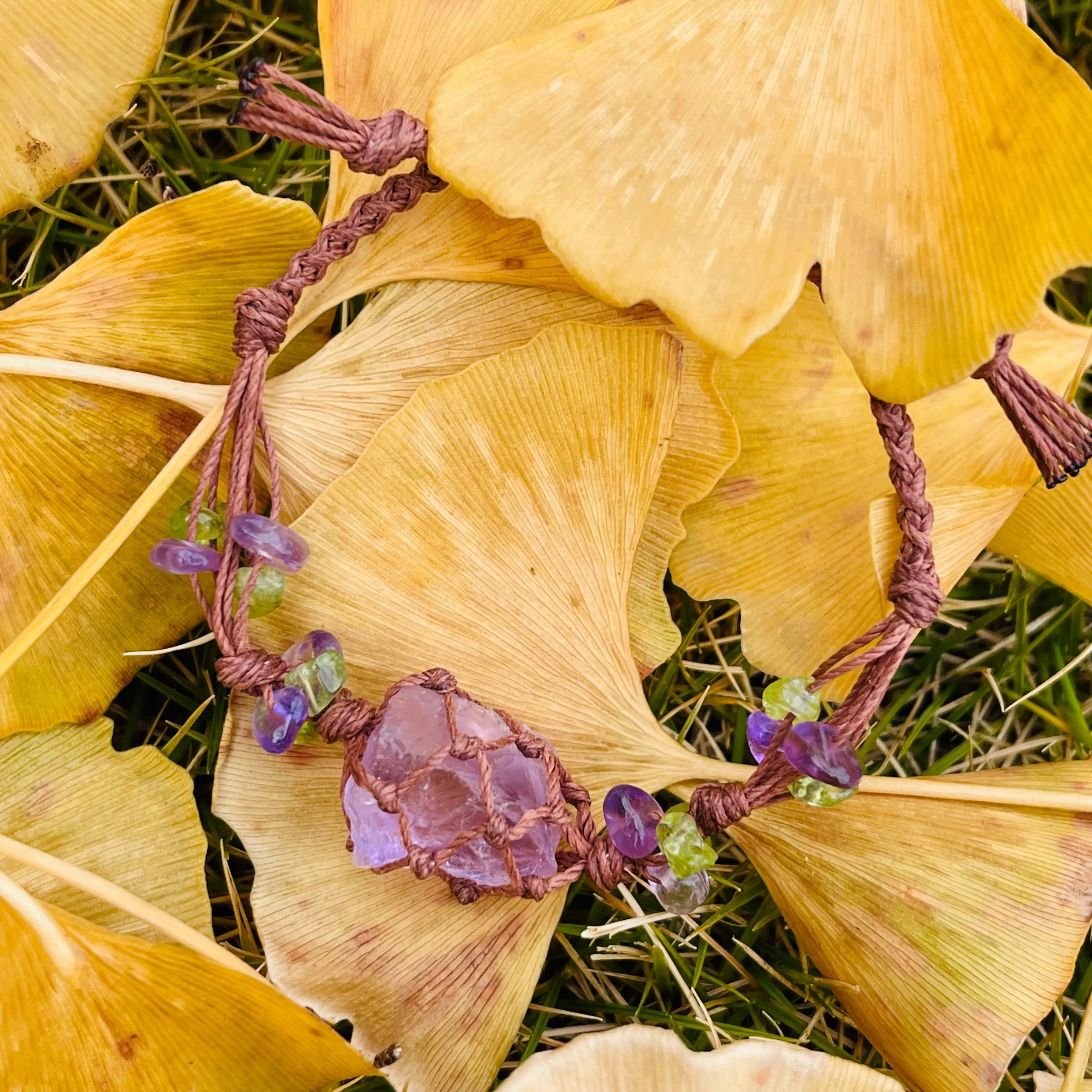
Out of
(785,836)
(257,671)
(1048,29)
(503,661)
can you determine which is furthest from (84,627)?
(1048,29)

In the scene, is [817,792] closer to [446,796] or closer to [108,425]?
[446,796]

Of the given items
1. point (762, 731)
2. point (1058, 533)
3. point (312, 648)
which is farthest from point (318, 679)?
point (1058, 533)

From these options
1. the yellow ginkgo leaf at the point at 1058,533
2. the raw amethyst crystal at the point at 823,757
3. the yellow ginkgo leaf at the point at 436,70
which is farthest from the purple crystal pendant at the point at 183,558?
the yellow ginkgo leaf at the point at 1058,533

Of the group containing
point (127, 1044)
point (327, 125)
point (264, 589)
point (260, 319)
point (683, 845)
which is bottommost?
point (127, 1044)

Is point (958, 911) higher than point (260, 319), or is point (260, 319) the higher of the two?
point (260, 319)

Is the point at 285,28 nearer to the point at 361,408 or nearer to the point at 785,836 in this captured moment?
the point at 361,408

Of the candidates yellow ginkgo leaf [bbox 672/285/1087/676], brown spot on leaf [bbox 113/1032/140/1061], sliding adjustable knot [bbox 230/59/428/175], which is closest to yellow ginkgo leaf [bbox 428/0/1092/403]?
sliding adjustable knot [bbox 230/59/428/175]

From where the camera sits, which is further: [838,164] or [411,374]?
[411,374]
